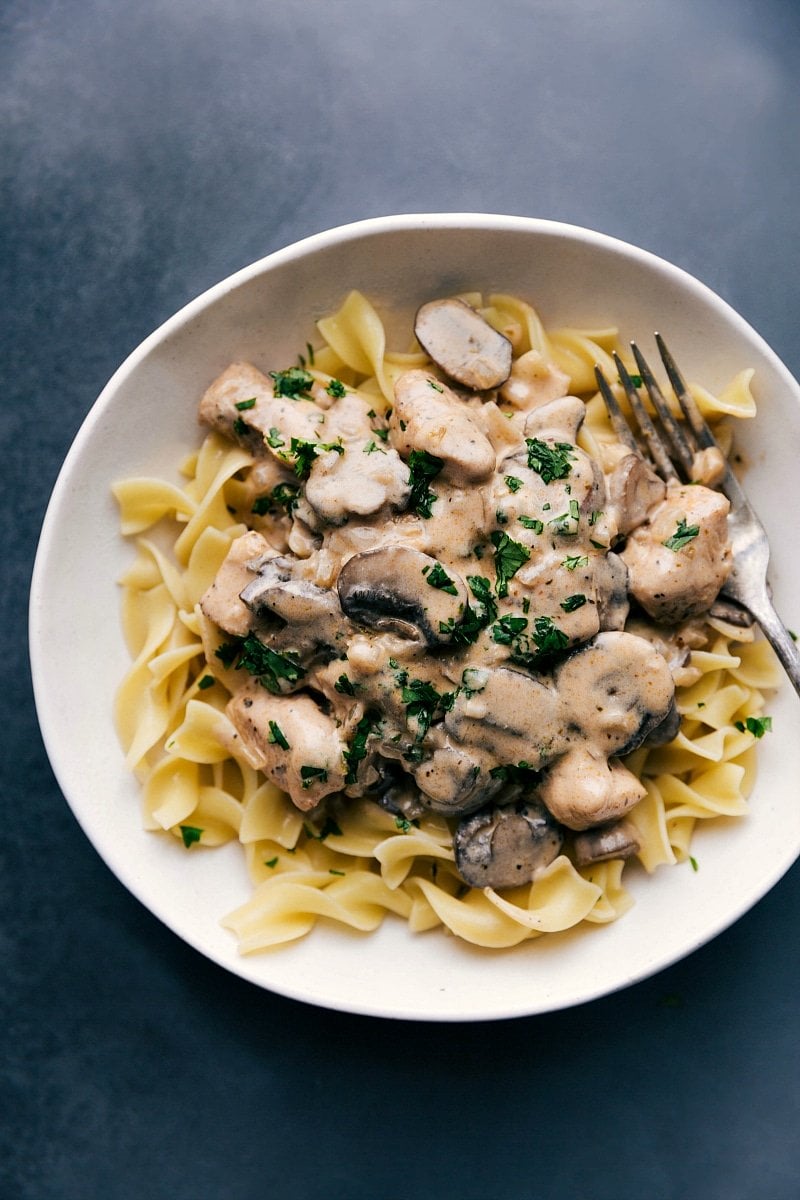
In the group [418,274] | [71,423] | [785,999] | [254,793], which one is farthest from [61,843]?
[785,999]

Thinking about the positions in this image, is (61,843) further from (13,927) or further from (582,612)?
(582,612)

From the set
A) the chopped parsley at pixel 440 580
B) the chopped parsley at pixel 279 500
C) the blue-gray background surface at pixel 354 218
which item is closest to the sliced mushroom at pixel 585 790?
the chopped parsley at pixel 440 580

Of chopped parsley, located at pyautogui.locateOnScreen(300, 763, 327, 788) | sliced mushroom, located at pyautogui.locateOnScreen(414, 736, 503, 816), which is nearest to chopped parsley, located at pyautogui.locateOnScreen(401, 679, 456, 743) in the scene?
sliced mushroom, located at pyautogui.locateOnScreen(414, 736, 503, 816)

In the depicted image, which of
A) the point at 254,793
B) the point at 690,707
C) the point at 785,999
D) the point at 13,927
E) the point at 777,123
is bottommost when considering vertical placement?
the point at 13,927

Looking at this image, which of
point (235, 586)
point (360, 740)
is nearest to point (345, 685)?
point (360, 740)

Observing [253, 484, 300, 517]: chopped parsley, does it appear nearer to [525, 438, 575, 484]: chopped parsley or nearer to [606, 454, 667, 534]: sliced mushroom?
[525, 438, 575, 484]: chopped parsley

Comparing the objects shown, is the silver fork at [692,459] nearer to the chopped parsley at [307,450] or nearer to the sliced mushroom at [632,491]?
the sliced mushroom at [632,491]

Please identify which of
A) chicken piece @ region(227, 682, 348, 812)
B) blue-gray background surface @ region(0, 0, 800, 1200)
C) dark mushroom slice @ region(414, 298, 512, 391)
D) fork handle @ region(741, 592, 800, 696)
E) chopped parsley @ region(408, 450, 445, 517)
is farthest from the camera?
blue-gray background surface @ region(0, 0, 800, 1200)
